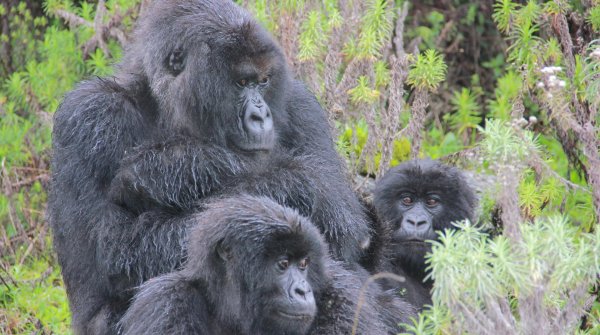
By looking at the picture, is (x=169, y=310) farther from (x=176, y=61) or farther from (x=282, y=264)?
(x=176, y=61)

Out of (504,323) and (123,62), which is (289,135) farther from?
(504,323)

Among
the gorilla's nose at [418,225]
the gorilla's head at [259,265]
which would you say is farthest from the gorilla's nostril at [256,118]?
the gorilla's nose at [418,225]

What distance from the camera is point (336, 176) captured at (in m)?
5.06

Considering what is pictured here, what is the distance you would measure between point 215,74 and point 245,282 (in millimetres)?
1008

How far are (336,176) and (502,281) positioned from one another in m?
1.77

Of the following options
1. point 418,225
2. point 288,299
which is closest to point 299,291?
point 288,299

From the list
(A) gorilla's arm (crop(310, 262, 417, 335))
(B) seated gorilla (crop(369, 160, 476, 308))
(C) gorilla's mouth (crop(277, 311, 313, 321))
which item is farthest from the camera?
(B) seated gorilla (crop(369, 160, 476, 308))

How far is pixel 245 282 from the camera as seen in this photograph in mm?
4113

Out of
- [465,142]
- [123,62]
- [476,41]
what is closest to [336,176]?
[123,62]

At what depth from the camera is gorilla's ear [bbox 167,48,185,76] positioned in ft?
15.6

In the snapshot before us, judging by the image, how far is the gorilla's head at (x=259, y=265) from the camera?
4.05 metres

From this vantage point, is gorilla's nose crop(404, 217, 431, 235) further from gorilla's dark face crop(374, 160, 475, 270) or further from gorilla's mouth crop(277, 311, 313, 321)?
gorilla's mouth crop(277, 311, 313, 321)

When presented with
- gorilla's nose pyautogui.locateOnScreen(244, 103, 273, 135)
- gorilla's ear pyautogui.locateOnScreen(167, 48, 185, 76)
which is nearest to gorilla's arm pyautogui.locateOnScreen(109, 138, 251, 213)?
gorilla's nose pyautogui.locateOnScreen(244, 103, 273, 135)

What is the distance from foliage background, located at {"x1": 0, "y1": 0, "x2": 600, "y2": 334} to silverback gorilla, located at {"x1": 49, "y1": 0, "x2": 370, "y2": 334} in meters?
0.96
